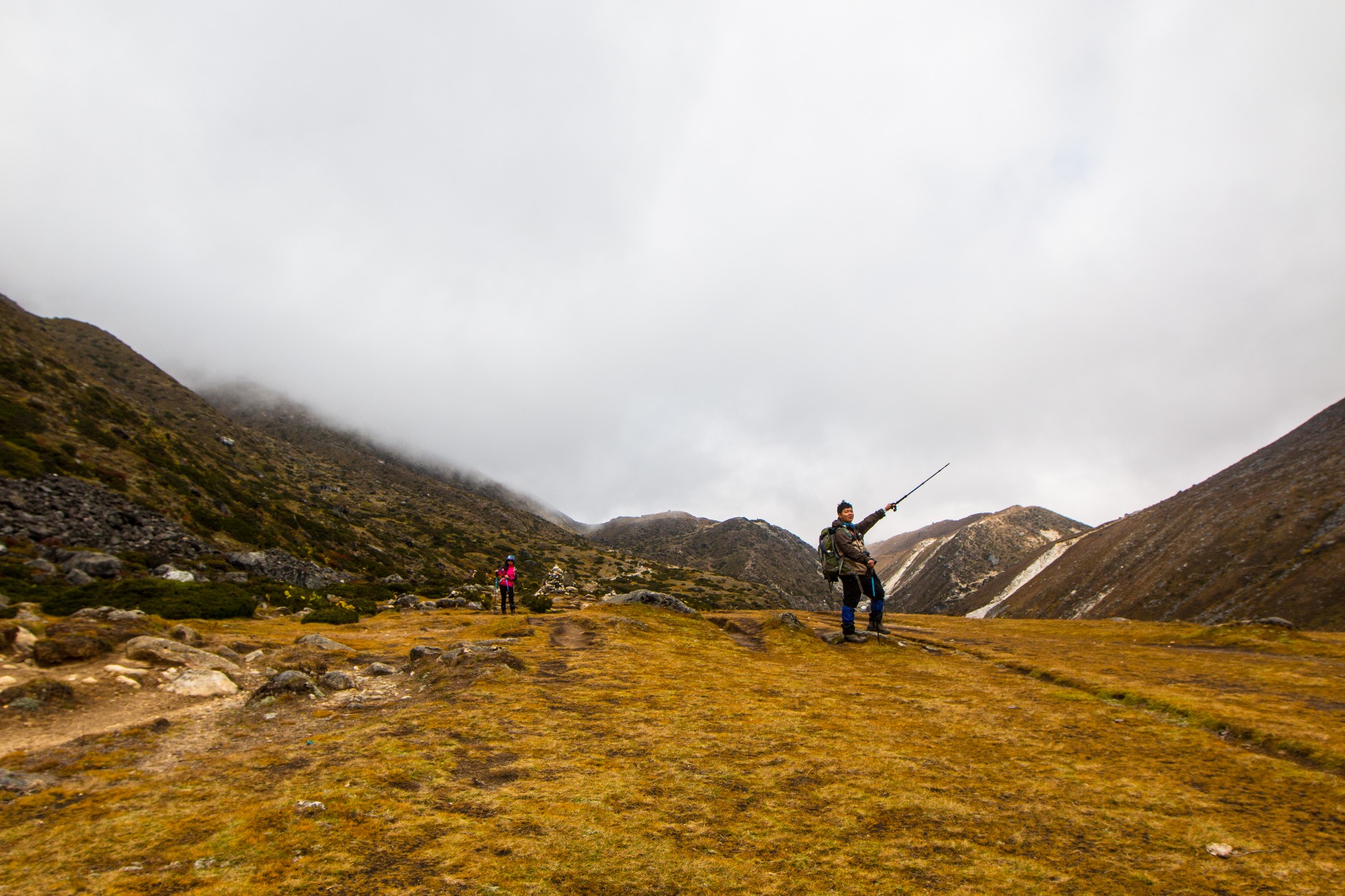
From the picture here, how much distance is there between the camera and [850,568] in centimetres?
1769

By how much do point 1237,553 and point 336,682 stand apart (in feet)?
401

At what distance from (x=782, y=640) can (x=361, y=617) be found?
19140mm

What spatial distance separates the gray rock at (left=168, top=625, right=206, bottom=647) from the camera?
40.9 ft

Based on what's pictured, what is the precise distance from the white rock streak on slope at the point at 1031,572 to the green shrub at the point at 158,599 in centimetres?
18619

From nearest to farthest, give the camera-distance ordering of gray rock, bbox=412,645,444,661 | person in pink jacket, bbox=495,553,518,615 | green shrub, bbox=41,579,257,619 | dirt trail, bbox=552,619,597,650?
gray rock, bbox=412,645,444,661
green shrub, bbox=41,579,257,619
dirt trail, bbox=552,619,597,650
person in pink jacket, bbox=495,553,518,615

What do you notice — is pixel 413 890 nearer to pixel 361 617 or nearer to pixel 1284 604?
pixel 361 617

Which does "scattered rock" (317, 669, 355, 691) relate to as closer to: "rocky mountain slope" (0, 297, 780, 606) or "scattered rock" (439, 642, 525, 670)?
"scattered rock" (439, 642, 525, 670)

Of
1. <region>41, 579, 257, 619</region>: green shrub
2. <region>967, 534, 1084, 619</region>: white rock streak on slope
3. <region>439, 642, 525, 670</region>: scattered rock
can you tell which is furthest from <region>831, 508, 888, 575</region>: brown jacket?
<region>967, 534, 1084, 619</region>: white rock streak on slope

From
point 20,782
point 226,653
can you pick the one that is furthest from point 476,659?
point 20,782

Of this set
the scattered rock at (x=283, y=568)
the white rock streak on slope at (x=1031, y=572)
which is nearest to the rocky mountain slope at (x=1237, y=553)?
the white rock streak on slope at (x=1031, y=572)

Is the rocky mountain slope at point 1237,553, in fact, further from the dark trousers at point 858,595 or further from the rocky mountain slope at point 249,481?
the dark trousers at point 858,595

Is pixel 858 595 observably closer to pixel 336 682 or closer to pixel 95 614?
pixel 336 682

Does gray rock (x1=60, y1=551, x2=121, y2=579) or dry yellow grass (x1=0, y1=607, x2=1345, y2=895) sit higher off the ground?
dry yellow grass (x1=0, y1=607, x2=1345, y2=895)

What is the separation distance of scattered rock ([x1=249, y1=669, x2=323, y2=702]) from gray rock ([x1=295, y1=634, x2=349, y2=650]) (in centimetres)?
370
